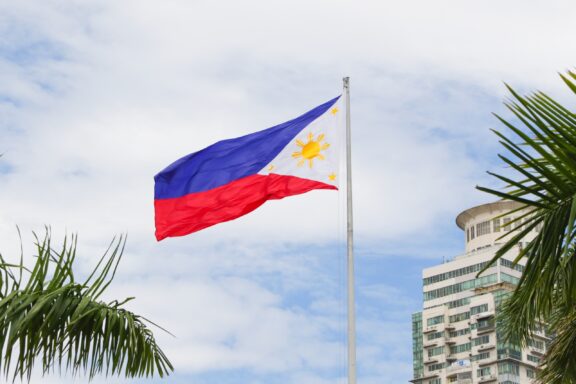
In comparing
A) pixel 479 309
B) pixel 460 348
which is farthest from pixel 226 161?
pixel 460 348

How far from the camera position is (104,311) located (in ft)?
32.9

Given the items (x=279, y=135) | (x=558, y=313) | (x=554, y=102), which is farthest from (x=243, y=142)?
(x=554, y=102)

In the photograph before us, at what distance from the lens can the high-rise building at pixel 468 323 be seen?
14000 cm

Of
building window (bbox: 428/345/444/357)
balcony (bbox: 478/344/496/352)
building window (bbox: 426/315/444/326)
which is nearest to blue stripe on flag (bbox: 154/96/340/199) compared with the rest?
balcony (bbox: 478/344/496/352)

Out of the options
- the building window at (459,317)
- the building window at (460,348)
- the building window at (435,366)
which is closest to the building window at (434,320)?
the building window at (459,317)

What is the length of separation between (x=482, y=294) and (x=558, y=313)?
431 ft

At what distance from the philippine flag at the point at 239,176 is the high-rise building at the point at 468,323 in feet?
395

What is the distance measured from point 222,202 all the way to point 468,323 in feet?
423

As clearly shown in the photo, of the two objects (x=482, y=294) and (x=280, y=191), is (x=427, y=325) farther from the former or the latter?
(x=280, y=191)

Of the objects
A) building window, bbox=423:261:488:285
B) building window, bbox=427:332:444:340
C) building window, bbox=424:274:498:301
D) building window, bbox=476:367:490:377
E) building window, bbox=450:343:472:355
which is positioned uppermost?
building window, bbox=423:261:488:285

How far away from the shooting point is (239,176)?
1762 cm

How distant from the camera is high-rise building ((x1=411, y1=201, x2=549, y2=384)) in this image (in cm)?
14000

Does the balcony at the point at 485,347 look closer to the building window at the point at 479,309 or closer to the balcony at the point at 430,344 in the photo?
the building window at the point at 479,309

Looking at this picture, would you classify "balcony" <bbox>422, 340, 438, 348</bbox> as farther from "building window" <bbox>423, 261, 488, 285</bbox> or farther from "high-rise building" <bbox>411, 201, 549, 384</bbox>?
"building window" <bbox>423, 261, 488, 285</bbox>
